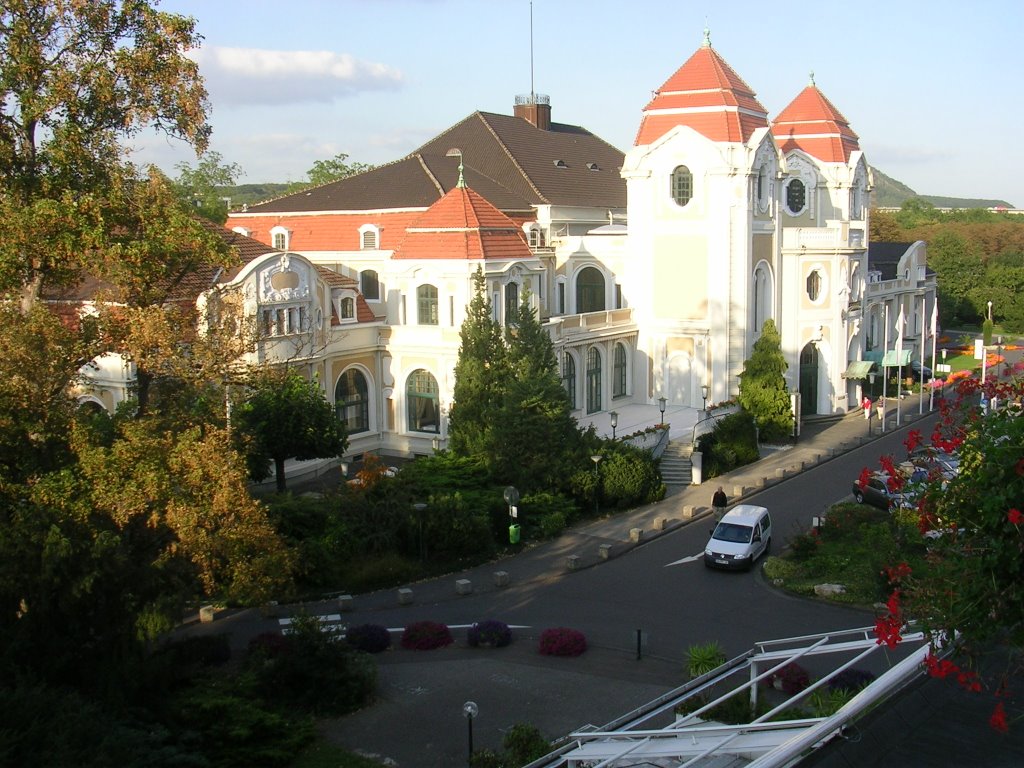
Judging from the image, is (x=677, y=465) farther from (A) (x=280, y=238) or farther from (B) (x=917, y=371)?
(B) (x=917, y=371)

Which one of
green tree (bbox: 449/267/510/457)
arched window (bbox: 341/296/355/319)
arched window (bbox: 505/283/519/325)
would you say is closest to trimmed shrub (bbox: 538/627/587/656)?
green tree (bbox: 449/267/510/457)

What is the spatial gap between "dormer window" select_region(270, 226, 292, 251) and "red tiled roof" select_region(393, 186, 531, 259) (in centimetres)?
928

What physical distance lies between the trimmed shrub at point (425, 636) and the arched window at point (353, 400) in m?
16.2

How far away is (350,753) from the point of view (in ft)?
60.4

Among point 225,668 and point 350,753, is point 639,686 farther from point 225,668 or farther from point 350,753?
point 225,668

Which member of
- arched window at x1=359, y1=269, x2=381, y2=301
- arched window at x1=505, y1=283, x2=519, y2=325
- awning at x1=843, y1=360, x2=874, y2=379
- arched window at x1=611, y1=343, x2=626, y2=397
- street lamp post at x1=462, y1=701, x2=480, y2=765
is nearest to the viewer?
street lamp post at x1=462, y1=701, x2=480, y2=765

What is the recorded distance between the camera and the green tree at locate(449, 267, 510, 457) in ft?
113

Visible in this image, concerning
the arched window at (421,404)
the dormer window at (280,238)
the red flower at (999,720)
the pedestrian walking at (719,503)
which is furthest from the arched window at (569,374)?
the red flower at (999,720)

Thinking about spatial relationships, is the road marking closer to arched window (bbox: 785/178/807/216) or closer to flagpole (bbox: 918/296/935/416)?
flagpole (bbox: 918/296/935/416)

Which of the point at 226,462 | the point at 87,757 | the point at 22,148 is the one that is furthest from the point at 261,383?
the point at 87,757

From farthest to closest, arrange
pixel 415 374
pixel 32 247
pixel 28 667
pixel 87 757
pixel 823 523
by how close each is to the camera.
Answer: pixel 415 374
pixel 823 523
pixel 32 247
pixel 28 667
pixel 87 757

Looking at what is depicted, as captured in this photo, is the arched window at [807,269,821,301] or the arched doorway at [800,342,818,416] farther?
the arched doorway at [800,342,818,416]

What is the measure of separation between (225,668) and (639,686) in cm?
789

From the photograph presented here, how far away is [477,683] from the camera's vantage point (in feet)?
70.6
